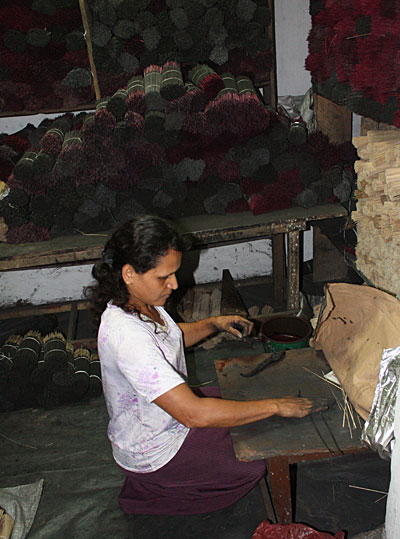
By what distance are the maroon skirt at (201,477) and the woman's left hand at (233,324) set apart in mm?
552

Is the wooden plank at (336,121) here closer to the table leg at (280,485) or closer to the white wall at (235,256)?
the white wall at (235,256)

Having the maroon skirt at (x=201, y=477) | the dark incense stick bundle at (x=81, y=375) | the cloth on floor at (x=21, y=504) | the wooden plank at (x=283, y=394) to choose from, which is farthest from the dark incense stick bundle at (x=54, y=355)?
the wooden plank at (x=283, y=394)

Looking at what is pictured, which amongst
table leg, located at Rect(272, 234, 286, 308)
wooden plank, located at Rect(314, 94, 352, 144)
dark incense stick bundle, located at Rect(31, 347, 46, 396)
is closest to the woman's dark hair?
dark incense stick bundle, located at Rect(31, 347, 46, 396)

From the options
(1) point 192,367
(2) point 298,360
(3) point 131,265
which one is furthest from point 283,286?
(3) point 131,265

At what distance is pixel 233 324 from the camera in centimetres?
273

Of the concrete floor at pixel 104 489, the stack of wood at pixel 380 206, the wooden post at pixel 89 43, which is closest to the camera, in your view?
the concrete floor at pixel 104 489

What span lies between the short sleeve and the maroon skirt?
57 centimetres

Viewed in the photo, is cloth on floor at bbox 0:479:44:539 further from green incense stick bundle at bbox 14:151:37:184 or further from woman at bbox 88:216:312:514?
green incense stick bundle at bbox 14:151:37:184

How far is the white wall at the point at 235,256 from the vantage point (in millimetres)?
4578

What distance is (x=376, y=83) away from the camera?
2580 millimetres

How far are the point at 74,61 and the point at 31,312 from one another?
8.29 feet

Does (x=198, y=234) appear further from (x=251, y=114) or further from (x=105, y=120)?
(x=105, y=120)

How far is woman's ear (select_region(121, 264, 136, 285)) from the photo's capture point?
82.6 inches

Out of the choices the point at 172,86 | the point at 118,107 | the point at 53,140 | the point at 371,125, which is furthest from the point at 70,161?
the point at 371,125
